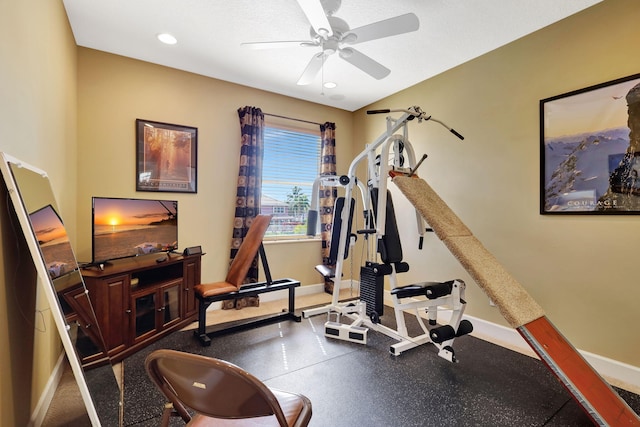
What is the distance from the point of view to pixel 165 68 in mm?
3314

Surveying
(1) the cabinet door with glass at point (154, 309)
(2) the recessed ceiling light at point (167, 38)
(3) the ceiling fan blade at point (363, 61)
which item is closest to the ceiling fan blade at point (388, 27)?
(3) the ceiling fan blade at point (363, 61)

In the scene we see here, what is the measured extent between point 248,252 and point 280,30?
2089 mm

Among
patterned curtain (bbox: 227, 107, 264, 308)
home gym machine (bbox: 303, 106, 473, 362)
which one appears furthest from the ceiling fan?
patterned curtain (bbox: 227, 107, 264, 308)

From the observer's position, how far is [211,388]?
872mm

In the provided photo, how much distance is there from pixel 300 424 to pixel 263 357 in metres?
1.63

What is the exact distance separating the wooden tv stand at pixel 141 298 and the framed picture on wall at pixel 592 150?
3.46 metres

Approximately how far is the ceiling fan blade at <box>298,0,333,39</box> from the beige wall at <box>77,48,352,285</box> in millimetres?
1965

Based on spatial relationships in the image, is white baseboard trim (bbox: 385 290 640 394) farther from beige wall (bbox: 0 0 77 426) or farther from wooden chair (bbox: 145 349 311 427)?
beige wall (bbox: 0 0 77 426)

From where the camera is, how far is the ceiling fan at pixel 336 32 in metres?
1.86

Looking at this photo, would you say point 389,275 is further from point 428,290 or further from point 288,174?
point 288,174

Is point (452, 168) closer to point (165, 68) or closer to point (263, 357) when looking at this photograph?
point (263, 357)

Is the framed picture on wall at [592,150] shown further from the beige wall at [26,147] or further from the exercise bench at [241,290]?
the beige wall at [26,147]

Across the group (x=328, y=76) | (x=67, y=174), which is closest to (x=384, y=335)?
(x=328, y=76)

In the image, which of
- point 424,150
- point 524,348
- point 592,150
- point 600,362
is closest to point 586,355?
point 600,362
